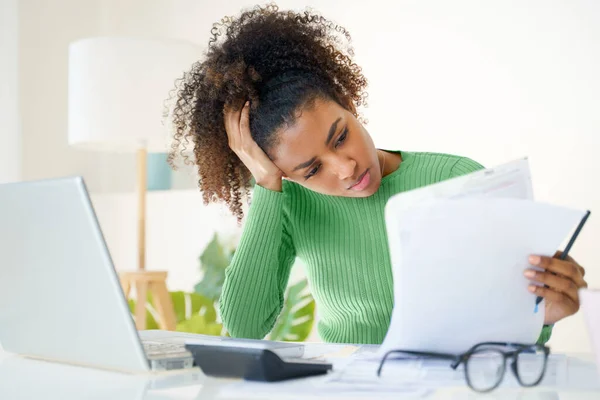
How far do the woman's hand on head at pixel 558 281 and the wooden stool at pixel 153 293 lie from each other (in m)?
1.75

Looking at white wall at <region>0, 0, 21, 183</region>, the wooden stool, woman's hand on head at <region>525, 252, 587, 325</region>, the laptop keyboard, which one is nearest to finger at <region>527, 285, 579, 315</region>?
woman's hand on head at <region>525, 252, 587, 325</region>

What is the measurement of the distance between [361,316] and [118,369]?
26.6 inches

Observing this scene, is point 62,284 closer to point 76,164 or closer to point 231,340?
point 231,340

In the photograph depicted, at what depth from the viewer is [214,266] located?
8.98ft

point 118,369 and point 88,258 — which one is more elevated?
point 88,258

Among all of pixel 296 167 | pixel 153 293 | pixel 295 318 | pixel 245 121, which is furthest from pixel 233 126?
pixel 295 318

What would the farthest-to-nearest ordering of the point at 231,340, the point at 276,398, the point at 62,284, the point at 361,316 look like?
the point at 361,316
the point at 231,340
the point at 62,284
the point at 276,398

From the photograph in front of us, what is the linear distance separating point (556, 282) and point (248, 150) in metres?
0.66

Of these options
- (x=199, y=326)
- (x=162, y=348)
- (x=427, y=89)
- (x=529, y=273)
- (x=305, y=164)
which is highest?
(x=427, y=89)

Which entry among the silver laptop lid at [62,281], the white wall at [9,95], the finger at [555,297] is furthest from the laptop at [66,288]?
the white wall at [9,95]

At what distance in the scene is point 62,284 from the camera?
2.52 ft

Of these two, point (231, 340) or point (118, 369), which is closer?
point (118, 369)

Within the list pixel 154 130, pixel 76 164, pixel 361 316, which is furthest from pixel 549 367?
pixel 76 164

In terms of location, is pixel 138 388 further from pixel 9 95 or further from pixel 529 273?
pixel 9 95
